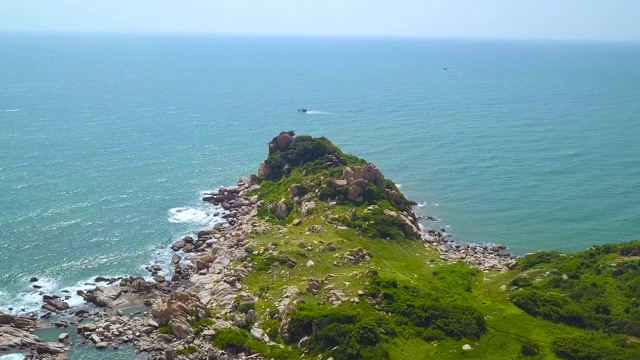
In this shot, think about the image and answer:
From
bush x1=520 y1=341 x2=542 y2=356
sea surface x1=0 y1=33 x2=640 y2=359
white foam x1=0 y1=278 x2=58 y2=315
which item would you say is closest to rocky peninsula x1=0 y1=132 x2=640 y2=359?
bush x1=520 y1=341 x2=542 y2=356

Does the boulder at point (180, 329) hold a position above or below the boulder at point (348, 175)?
below

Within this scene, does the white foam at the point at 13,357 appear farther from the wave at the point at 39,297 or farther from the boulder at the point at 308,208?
the boulder at the point at 308,208

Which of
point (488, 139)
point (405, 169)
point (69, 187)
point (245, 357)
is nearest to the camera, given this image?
point (245, 357)

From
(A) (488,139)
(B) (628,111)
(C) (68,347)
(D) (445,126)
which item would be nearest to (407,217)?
(C) (68,347)

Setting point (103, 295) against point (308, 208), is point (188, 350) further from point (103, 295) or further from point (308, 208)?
point (308, 208)

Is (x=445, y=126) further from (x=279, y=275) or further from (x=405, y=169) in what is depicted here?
(x=279, y=275)

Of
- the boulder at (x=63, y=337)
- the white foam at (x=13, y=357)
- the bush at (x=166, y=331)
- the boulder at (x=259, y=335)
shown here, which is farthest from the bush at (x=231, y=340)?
the white foam at (x=13, y=357)

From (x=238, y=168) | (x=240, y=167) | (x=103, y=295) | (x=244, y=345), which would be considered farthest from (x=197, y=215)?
(x=244, y=345)
